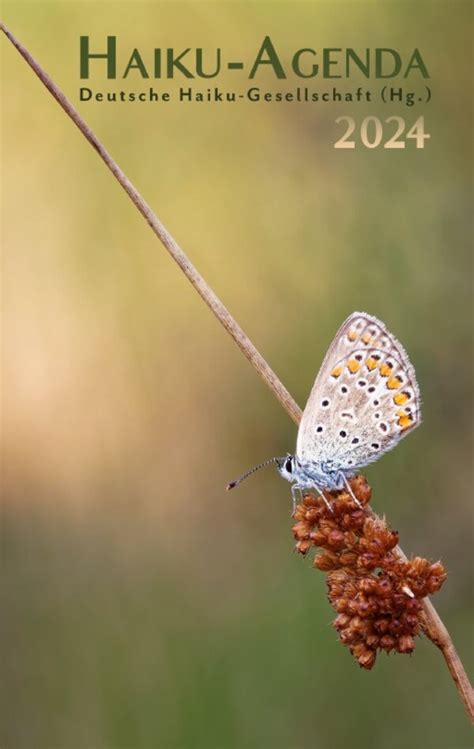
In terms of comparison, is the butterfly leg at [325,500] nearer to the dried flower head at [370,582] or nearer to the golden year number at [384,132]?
the dried flower head at [370,582]

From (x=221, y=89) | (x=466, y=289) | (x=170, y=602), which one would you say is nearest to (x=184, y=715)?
(x=170, y=602)

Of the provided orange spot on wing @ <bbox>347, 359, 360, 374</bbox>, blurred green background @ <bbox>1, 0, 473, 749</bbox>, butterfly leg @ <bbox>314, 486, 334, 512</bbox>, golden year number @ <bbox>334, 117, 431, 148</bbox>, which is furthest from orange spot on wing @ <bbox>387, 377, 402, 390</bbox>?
golden year number @ <bbox>334, 117, 431, 148</bbox>

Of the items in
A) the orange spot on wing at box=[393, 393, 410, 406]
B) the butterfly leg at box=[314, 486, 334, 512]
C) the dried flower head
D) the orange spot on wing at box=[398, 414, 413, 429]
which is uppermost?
the orange spot on wing at box=[393, 393, 410, 406]

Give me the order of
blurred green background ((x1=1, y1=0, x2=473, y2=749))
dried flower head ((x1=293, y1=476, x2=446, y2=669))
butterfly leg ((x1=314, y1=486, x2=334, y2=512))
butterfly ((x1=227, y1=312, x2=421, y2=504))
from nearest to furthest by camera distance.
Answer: dried flower head ((x1=293, y1=476, x2=446, y2=669))
butterfly leg ((x1=314, y1=486, x2=334, y2=512))
butterfly ((x1=227, y1=312, x2=421, y2=504))
blurred green background ((x1=1, y1=0, x2=473, y2=749))

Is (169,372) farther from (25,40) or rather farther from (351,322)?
(351,322)

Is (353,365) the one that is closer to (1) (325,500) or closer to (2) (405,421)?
(2) (405,421)

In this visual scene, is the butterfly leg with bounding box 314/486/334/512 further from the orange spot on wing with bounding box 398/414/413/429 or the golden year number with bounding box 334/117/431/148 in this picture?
the golden year number with bounding box 334/117/431/148
